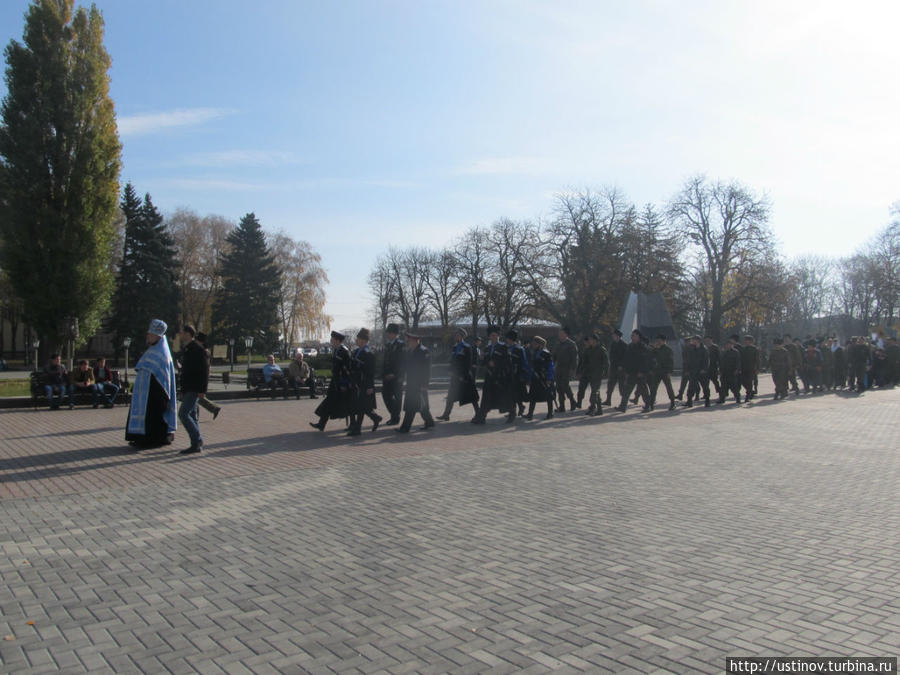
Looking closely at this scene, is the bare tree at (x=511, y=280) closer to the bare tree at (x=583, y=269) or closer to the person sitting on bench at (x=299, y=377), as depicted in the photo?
the bare tree at (x=583, y=269)

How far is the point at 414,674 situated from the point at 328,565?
172 cm

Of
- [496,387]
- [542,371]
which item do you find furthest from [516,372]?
[542,371]

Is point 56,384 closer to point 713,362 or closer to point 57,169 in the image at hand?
point 57,169

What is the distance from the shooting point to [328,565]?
15.4 ft

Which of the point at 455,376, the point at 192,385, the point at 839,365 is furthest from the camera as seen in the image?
the point at 839,365

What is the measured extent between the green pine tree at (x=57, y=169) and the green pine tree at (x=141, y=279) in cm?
2293

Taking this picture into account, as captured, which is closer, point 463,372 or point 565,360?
point 463,372

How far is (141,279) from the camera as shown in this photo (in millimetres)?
51312

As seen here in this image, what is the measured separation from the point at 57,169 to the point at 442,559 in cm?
2971

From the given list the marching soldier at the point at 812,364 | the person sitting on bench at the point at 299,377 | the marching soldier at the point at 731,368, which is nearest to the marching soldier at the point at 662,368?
the marching soldier at the point at 731,368

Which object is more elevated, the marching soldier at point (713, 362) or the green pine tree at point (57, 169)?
the green pine tree at point (57, 169)

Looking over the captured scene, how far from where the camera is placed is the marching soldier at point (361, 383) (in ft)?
37.6

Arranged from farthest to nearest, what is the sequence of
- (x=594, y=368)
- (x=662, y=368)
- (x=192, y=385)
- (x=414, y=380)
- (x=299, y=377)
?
(x=299, y=377) < (x=662, y=368) < (x=594, y=368) < (x=414, y=380) < (x=192, y=385)

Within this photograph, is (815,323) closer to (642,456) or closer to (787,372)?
(787,372)
